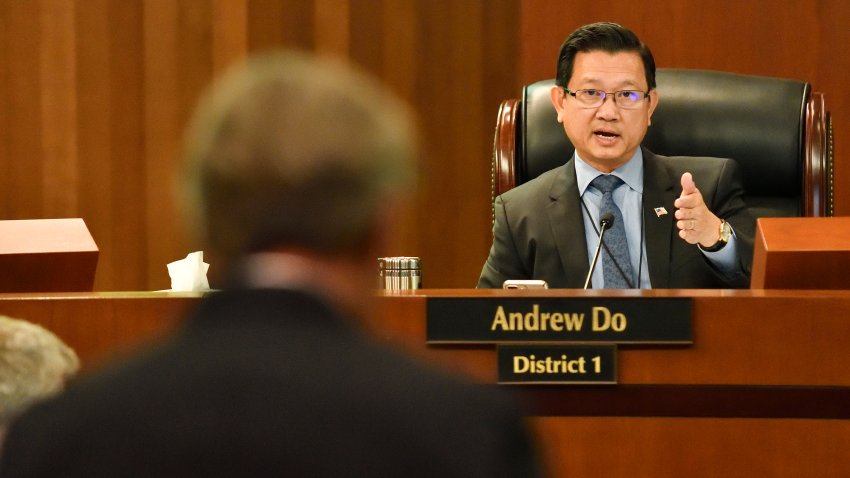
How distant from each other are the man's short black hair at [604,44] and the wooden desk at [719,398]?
61.2 inches

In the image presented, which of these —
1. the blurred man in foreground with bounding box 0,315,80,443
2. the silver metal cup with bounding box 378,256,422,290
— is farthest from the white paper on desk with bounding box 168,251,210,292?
the blurred man in foreground with bounding box 0,315,80,443

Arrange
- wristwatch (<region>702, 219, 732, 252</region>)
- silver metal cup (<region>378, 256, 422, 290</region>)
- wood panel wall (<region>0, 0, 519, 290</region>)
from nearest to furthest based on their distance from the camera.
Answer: silver metal cup (<region>378, 256, 422, 290</region>) → wristwatch (<region>702, 219, 732, 252</region>) → wood panel wall (<region>0, 0, 519, 290</region>)

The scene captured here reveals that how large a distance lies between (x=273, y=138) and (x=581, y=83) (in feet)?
8.05

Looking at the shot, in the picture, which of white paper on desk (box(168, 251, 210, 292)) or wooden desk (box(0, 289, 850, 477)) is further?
white paper on desk (box(168, 251, 210, 292))

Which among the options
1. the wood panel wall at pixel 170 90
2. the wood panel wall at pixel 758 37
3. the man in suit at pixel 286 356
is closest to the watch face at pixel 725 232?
the wood panel wall at pixel 758 37

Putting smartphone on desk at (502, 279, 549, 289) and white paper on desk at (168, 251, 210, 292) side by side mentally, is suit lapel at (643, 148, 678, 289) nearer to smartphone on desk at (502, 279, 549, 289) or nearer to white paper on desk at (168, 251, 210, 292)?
smartphone on desk at (502, 279, 549, 289)

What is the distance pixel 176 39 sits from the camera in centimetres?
431

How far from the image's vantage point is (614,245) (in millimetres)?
2955

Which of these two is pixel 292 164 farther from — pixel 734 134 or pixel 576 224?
pixel 734 134

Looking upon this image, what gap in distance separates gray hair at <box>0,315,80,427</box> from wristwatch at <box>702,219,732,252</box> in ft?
6.04

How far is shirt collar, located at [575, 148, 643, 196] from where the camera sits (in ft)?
10.1

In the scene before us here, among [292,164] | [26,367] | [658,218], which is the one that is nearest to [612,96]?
[658,218]

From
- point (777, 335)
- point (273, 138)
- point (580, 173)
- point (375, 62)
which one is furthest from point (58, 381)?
point (375, 62)

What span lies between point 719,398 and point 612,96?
1.61 metres
